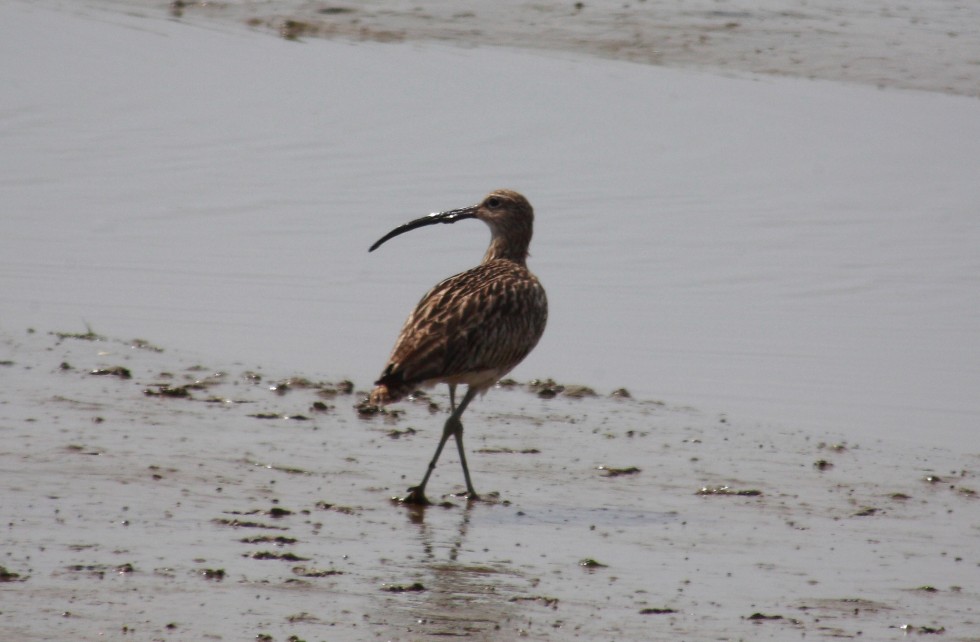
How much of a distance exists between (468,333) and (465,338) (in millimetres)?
29

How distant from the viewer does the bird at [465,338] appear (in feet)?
24.1

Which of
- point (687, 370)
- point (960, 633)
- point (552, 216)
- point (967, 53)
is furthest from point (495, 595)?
point (967, 53)

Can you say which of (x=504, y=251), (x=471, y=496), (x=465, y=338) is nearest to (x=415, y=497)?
(x=471, y=496)

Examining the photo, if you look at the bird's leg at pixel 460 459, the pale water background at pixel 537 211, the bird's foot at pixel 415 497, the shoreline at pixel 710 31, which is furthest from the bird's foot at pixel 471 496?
the shoreline at pixel 710 31

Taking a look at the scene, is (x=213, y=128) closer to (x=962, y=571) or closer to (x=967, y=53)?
(x=967, y=53)

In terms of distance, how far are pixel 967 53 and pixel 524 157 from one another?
5.18 metres

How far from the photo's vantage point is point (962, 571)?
657 cm

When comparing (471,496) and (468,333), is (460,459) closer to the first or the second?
Answer: (471,496)

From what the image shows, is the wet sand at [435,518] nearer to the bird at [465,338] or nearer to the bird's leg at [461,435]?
the bird's leg at [461,435]

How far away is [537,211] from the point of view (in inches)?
500

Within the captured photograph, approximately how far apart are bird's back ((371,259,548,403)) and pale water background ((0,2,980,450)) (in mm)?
1309

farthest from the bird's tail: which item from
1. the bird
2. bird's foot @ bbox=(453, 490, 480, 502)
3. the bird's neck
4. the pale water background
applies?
the pale water background

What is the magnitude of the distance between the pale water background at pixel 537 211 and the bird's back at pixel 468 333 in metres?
1.31

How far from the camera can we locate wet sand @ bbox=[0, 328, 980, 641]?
18.6 feet
